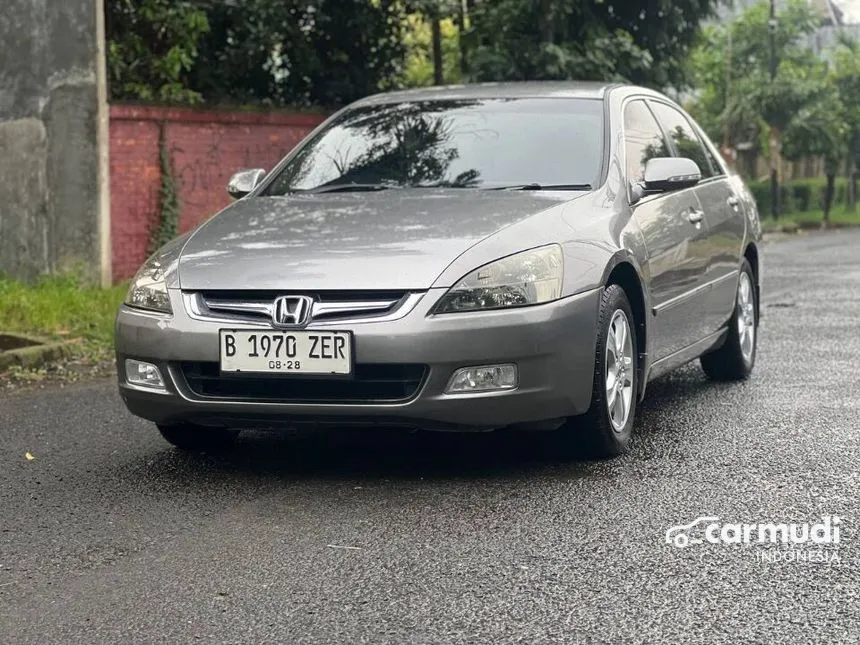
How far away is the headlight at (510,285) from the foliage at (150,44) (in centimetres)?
1011

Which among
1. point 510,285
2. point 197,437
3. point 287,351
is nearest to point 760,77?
point 197,437

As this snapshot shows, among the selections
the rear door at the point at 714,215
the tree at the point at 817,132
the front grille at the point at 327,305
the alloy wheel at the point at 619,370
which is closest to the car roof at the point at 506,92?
the rear door at the point at 714,215

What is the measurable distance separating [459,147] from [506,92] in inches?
21.9

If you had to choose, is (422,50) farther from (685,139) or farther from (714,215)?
(714,215)

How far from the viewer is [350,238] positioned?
541 cm

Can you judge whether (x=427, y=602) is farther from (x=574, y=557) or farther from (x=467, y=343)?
(x=467, y=343)

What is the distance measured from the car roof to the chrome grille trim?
2.00 m

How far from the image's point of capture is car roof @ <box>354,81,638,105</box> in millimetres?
6739

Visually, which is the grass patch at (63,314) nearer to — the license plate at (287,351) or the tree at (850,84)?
the license plate at (287,351)

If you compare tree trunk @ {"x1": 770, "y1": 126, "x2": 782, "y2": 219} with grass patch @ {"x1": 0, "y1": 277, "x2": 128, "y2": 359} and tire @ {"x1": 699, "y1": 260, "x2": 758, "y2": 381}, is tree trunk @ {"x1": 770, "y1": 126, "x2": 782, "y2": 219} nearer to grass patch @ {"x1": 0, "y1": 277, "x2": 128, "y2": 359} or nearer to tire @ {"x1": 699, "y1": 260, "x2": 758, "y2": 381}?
grass patch @ {"x1": 0, "y1": 277, "x2": 128, "y2": 359}

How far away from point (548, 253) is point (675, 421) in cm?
167

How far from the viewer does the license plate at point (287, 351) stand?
16.5 ft

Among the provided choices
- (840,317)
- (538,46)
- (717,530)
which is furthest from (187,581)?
(538,46)

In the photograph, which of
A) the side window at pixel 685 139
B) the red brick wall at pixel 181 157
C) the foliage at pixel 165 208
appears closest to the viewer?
the side window at pixel 685 139
